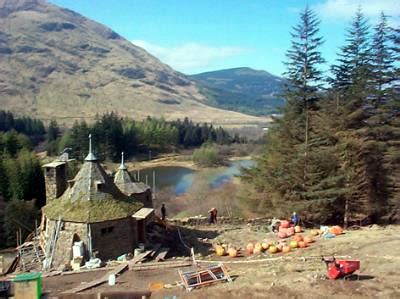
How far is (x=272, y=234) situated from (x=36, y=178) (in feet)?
117

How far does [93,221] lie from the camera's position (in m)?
22.7

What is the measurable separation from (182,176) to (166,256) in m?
58.5

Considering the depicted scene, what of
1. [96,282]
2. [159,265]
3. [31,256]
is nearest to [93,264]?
[96,282]

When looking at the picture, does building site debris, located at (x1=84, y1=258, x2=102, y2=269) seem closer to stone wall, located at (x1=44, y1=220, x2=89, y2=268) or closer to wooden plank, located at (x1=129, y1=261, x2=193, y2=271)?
stone wall, located at (x1=44, y1=220, x2=89, y2=268)

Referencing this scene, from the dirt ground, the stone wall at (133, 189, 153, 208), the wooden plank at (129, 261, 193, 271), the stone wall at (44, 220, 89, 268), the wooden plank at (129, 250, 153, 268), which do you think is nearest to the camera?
the dirt ground

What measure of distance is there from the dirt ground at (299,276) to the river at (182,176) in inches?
1666

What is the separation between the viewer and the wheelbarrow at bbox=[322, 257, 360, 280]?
17125mm

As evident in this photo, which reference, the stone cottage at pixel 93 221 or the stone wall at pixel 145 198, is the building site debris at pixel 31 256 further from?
the stone wall at pixel 145 198

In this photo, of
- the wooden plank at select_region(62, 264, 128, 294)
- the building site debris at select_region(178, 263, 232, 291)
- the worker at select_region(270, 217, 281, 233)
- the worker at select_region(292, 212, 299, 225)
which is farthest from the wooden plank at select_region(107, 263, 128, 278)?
the worker at select_region(292, 212, 299, 225)

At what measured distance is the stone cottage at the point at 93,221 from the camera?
2292 cm

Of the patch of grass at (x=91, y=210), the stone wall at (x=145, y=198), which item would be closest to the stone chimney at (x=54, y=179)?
the patch of grass at (x=91, y=210)

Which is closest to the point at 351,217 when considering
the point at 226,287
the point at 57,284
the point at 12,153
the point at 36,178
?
the point at 226,287

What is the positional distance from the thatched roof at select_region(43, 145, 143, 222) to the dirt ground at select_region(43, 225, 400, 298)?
316 cm

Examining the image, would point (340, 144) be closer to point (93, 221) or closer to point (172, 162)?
point (93, 221)
